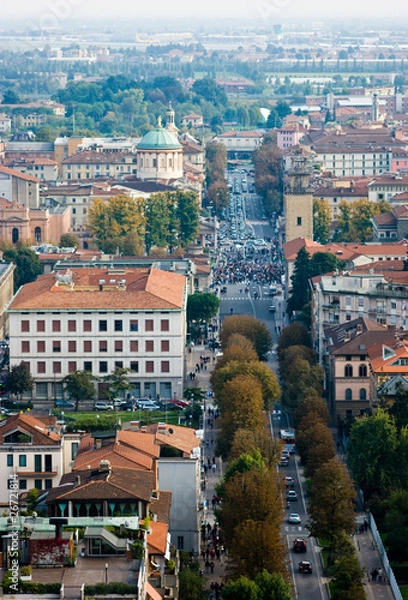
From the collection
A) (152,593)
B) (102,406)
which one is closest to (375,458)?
(102,406)

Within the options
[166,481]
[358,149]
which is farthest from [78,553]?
[358,149]

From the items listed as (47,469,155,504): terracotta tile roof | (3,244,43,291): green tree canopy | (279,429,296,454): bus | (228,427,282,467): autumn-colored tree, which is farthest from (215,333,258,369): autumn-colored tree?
(47,469,155,504): terracotta tile roof

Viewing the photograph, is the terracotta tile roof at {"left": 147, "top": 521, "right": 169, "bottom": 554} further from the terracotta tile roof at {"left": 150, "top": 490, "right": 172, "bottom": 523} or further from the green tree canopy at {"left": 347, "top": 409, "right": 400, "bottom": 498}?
the green tree canopy at {"left": 347, "top": 409, "right": 400, "bottom": 498}

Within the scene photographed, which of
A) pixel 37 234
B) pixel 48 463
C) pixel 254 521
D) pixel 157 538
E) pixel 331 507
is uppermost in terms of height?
pixel 37 234

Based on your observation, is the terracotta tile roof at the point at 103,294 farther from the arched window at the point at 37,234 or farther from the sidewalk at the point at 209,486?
the arched window at the point at 37,234

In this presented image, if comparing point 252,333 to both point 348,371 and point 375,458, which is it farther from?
point 375,458
